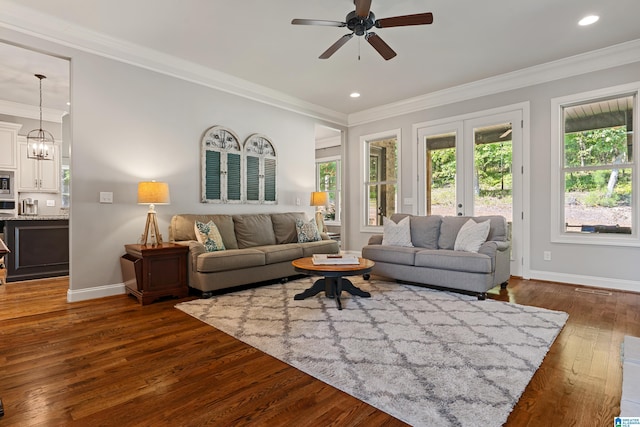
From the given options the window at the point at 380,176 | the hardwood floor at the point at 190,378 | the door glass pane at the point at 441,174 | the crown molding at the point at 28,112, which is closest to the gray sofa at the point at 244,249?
the hardwood floor at the point at 190,378

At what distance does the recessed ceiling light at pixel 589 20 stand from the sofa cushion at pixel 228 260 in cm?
424

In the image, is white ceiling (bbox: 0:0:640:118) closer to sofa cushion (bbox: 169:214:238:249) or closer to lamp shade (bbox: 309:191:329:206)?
lamp shade (bbox: 309:191:329:206)

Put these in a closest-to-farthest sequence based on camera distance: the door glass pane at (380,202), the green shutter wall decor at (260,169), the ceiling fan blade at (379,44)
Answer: the ceiling fan blade at (379,44), the green shutter wall decor at (260,169), the door glass pane at (380,202)

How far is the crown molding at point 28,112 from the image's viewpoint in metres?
5.97

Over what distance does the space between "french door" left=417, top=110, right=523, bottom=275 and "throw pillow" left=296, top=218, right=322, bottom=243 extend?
6.43 feet

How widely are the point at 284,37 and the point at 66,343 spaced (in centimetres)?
350

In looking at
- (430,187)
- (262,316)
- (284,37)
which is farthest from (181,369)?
(430,187)

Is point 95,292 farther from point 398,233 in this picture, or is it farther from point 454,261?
point 454,261

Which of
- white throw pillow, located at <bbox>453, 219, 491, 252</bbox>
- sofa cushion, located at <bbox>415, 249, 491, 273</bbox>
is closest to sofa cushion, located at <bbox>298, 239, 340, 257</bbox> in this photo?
sofa cushion, located at <bbox>415, 249, 491, 273</bbox>

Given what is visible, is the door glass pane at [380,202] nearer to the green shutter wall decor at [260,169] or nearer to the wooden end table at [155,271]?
the green shutter wall decor at [260,169]

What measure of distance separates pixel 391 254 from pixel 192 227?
2553 millimetres

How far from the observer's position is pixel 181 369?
209 centimetres

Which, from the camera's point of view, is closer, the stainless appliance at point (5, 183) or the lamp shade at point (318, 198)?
the lamp shade at point (318, 198)

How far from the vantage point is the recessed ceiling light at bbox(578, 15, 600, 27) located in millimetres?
3348
